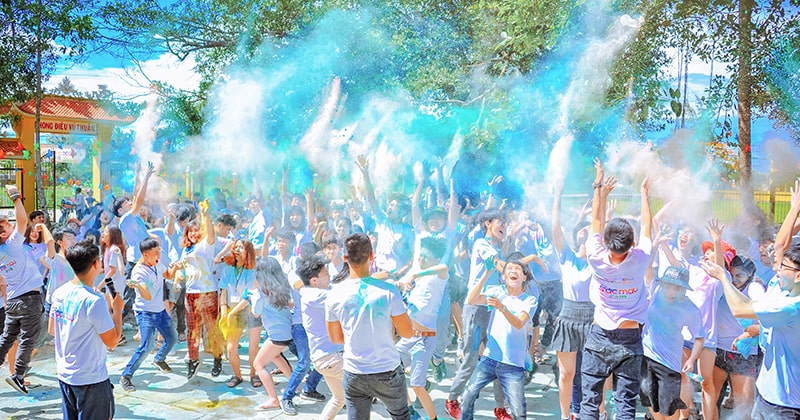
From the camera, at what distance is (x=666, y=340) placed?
4.04m

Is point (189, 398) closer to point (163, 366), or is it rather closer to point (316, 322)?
point (163, 366)

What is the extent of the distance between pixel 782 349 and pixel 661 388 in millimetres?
959

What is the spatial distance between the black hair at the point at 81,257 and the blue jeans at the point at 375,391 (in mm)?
1550

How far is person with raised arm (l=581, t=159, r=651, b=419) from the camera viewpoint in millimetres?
3943

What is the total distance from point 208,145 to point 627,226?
1197 centimetres

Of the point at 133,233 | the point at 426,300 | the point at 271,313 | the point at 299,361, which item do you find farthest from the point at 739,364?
the point at 133,233

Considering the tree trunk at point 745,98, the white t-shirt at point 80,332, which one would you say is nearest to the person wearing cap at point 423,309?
the white t-shirt at point 80,332

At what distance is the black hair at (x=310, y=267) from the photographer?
4.31 meters

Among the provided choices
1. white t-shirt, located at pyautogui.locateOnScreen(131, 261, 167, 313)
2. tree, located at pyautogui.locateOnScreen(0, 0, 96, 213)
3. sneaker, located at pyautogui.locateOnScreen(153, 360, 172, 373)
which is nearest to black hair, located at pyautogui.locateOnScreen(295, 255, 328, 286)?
white t-shirt, located at pyautogui.locateOnScreen(131, 261, 167, 313)

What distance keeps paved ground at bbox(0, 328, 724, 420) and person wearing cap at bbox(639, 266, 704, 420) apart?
1121mm

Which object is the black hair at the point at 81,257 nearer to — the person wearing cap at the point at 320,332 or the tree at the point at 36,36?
the person wearing cap at the point at 320,332

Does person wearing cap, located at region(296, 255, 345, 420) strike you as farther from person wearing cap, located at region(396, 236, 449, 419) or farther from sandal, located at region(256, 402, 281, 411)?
sandal, located at region(256, 402, 281, 411)

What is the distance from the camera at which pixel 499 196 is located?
1122 centimetres

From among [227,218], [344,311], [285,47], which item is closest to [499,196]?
[285,47]
